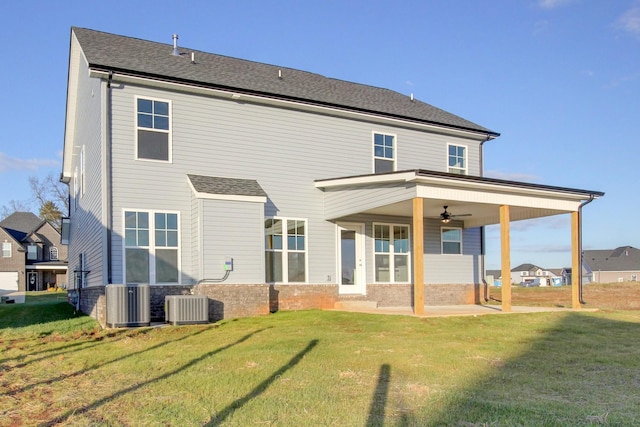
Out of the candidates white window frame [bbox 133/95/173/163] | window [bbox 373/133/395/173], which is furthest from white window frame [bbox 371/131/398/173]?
white window frame [bbox 133/95/173/163]

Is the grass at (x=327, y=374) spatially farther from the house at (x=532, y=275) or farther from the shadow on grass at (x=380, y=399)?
the house at (x=532, y=275)

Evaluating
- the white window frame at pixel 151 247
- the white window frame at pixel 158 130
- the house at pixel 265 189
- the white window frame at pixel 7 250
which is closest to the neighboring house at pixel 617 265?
the house at pixel 265 189

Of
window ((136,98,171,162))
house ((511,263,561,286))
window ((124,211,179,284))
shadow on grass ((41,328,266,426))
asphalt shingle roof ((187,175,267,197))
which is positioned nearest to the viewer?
shadow on grass ((41,328,266,426))

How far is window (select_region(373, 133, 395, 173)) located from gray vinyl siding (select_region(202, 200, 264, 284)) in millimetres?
4830

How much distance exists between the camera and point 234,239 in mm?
14211

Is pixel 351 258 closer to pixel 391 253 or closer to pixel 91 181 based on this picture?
pixel 391 253

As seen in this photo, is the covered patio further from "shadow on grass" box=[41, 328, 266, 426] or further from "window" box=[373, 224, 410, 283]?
"shadow on grass" box=[41, 328, 266, 426]

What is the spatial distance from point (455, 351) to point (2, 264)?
51033 millimetres

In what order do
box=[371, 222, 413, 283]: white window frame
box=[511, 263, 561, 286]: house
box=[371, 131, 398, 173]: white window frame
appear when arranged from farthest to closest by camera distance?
1. box=[511, 263, 561, 286]: house
2. box=[371, 131, 398, 173]: white window frame
3. box=[371, 222, 413, 283]: white window frame

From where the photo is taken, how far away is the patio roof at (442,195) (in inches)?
539

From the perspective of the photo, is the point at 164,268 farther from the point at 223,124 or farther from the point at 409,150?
the point at 409,150

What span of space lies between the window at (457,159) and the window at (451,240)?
1976 mm

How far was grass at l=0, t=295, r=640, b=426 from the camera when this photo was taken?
5.60 metres

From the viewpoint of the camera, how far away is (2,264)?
50.4 meters
